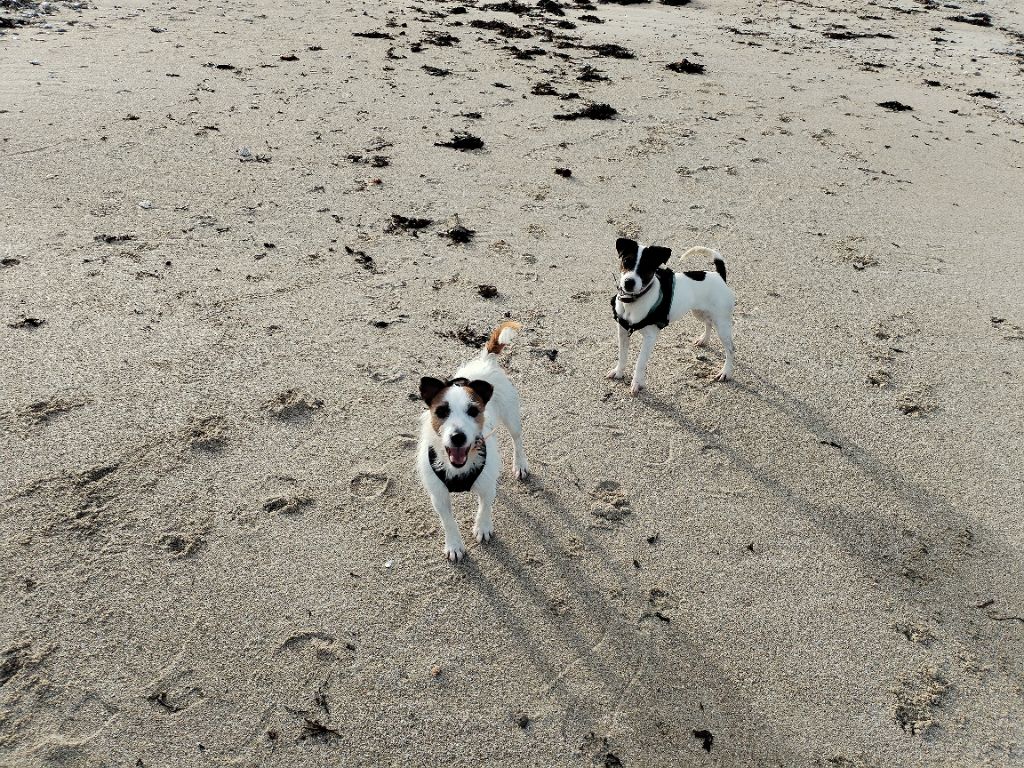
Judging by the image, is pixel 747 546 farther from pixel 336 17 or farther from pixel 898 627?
pixel 336 17

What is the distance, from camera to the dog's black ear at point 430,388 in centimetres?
312

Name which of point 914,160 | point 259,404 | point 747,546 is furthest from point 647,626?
point 914,160

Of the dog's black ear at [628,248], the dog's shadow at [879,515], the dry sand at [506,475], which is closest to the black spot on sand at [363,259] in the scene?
the dry sand at [506,475]

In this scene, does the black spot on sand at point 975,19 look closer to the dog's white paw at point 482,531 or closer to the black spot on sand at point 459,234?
the black spot on sand at point 459,234

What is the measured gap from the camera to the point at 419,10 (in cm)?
1304

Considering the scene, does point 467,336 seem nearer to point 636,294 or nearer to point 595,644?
point 636,294

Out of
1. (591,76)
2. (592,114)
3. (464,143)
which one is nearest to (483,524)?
(464,143)

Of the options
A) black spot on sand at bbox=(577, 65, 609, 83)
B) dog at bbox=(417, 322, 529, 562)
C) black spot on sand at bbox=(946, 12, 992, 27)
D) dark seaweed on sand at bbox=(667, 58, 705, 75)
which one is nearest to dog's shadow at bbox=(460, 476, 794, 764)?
dog at bbox=(417, 322, 529, 562)

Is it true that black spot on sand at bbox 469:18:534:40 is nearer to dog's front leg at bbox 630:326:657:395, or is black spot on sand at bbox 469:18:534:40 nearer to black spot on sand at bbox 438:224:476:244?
black spot on sand at bbox 438:224:476:244

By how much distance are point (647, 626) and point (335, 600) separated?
165 cm

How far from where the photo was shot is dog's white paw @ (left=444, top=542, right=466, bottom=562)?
365 cm

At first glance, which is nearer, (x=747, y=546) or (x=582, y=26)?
(x=747, y=546)

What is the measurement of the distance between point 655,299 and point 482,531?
1996 mm

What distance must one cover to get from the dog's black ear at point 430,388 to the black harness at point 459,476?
0.34m
